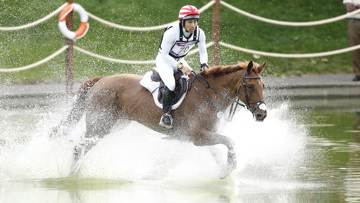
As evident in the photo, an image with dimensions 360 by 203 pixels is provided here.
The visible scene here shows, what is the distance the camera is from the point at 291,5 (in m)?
20.7

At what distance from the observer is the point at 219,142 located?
364 inches

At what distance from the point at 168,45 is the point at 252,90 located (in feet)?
3.91

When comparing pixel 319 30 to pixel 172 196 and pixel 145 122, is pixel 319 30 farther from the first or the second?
pixel 172 196

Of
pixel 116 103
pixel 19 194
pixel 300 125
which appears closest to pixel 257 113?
pixel 116 103

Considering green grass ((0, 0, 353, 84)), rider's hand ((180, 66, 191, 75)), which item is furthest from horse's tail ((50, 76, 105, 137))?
green grass ((0, 0, 353, 84))

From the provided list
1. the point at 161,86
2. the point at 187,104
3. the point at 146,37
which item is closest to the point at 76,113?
the point at 161,86

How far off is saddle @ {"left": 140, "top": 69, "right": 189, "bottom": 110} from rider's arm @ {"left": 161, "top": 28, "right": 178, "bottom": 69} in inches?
8.0

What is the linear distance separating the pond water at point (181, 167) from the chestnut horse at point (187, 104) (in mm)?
273

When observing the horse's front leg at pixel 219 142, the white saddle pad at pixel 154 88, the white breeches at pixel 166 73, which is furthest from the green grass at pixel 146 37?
the horse's front leg at pixel 219 142

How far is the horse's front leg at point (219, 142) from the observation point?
29.8 ft

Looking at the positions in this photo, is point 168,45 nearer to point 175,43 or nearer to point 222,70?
point 175,43

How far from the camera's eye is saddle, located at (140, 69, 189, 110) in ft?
32.0

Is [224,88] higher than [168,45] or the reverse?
the reverse

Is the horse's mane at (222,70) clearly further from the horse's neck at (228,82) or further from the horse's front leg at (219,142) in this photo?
the horse's front leg at (219,142)
